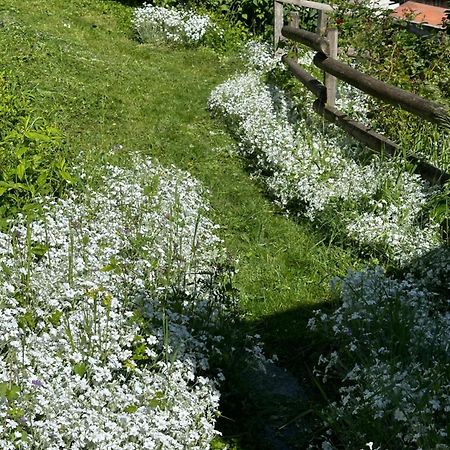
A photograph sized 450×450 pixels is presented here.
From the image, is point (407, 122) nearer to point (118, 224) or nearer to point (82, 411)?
point (118, 224)

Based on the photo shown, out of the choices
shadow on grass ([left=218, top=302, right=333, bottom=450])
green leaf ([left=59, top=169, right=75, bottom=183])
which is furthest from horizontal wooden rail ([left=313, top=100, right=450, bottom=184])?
green leaf ([left=59, top=169, right=75, bottom=183])

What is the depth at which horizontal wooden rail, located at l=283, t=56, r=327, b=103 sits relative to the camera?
30.5 ft

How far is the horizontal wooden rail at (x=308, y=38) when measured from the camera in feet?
30.6

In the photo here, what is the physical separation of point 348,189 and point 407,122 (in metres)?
1.47

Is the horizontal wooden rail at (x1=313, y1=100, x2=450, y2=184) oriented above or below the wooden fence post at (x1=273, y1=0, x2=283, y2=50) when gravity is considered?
above

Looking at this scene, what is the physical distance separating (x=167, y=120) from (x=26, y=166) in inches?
154

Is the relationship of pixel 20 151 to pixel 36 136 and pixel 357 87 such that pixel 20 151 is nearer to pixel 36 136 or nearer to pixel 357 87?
Result: pixel 36 136

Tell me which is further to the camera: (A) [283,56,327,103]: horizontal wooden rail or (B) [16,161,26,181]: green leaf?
(A) [283,56,327,103]: horizontal wooden rail

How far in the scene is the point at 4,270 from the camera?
15.9ft

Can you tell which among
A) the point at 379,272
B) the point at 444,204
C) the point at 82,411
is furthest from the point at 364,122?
the point at 82,411

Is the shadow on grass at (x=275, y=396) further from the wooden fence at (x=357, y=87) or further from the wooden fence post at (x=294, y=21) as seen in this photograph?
the wooden fence post at (x=294, y=21)

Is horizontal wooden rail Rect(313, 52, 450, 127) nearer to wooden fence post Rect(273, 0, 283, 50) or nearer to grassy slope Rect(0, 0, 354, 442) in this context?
grassy slope Rect(0, 0, 354, 442)

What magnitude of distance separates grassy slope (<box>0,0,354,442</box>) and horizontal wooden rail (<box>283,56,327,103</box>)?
1.21 meters

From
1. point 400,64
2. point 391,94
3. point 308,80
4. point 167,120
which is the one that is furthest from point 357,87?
point 167,120
